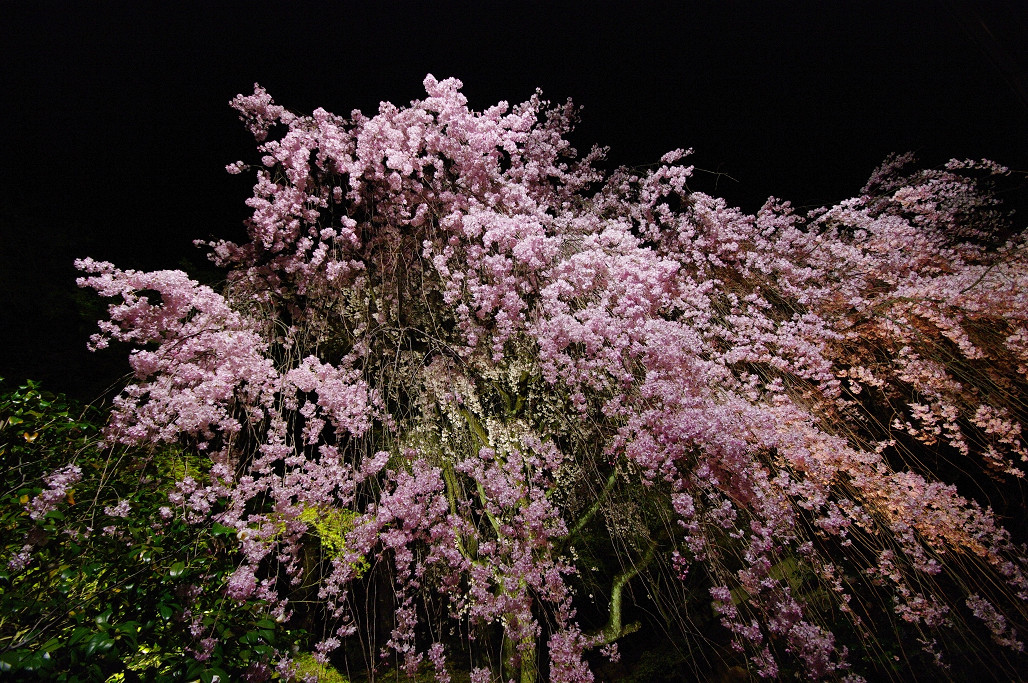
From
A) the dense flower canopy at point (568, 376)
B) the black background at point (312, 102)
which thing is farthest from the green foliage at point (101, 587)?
the black background at point (312, 102)

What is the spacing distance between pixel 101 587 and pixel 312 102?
10.6ft

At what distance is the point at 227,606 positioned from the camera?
1.55 meters

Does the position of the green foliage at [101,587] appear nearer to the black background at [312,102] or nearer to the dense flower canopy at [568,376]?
the dense flower canopy at [568,376]

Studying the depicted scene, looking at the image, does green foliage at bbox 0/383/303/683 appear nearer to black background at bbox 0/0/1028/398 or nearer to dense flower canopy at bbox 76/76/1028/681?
dense flower canopy at bbox 76/76/1028/681

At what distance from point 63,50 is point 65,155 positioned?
2.46ft

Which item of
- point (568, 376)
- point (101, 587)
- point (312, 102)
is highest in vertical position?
point (312, 102)

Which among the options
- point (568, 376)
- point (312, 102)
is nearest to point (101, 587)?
point (568, 376)

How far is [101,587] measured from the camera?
135 cm

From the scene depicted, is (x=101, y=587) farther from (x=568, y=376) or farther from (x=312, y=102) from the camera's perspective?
(x=312, y=102)

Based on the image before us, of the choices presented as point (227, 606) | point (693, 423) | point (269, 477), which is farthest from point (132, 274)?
point (693, 423)

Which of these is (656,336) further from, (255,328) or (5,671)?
(5,671)

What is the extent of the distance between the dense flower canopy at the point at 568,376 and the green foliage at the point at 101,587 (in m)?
0.32

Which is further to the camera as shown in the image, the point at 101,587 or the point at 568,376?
the point at 568,376

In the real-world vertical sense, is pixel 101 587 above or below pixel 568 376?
below
